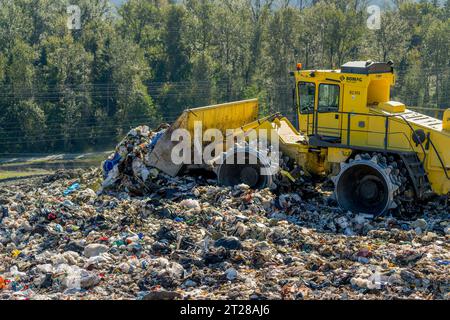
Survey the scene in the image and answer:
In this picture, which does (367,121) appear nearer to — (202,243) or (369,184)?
(369,184)

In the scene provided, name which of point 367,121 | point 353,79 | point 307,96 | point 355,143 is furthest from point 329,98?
point 355,143

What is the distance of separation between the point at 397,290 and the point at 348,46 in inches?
1532

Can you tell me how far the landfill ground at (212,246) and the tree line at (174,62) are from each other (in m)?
29.2

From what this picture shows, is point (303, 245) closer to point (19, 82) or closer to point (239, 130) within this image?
point (239, 130)

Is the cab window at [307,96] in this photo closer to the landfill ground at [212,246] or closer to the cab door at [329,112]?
the cab door at [329,112]

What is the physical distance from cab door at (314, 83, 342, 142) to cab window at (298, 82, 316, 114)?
15 centimetres

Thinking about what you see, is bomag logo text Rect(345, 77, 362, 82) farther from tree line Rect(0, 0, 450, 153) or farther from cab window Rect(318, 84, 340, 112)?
tree line Rect(0, 0, 450, 153)

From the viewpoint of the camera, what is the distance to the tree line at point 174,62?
145 feet

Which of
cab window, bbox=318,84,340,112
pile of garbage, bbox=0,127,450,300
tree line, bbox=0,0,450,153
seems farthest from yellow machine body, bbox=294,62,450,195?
tree line, bbox=0,0,450,153

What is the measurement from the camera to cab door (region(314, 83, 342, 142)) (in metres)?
14.5

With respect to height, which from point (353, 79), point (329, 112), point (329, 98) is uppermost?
point (353, 79)

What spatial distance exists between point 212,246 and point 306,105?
4.60 meters

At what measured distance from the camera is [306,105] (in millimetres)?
14992

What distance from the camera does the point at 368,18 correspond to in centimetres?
4788
